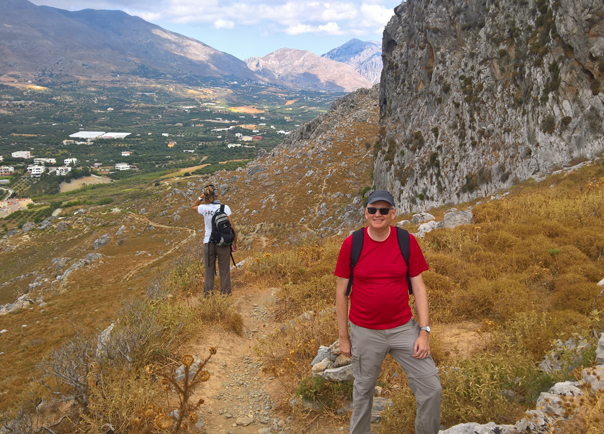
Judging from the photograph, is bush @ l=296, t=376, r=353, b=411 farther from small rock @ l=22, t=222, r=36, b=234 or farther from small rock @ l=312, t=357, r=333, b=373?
small rock @ l=22, t=222, r=36, b=234

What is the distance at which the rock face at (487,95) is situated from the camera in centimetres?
1473

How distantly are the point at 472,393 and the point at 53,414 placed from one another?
4718 mm

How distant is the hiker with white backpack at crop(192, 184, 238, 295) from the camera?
6.92 m

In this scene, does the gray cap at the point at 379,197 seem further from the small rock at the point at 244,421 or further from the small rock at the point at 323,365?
the small rock at the point at 244,421

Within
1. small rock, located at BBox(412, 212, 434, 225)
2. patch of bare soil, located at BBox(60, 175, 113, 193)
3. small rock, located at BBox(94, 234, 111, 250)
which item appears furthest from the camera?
patch of bare soil, located at BBox(60, 175, 113, 193)

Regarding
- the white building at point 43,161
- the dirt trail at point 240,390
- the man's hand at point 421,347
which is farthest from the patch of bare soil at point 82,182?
the man's hand at point 421,347

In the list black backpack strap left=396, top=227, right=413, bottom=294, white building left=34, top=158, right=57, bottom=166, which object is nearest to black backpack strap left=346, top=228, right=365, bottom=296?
black backpack strap left=396, top=227, right=413, bottom=294

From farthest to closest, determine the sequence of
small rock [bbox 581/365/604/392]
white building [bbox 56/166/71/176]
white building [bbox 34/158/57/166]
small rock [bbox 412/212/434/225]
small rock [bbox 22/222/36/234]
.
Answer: white building [bbox 34/158/57/166], white building [bbox 56/166/71/176], small rock [bbox 22/222/36/234], small rock [bbox 412/212/434/225], small rock [bbox 581/365/604/392]

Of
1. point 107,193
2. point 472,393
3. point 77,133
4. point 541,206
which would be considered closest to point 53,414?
point 472,393

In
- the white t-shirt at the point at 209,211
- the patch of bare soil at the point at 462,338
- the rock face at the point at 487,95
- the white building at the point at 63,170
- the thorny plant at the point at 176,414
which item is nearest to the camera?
the thorny plant at the point at 176,414

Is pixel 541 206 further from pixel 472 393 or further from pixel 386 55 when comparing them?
pixel 386 55

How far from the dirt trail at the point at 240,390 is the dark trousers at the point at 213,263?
41.2 inches

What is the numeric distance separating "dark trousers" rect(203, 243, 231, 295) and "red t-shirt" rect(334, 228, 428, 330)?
4474mm

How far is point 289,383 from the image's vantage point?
4590 millimetres
